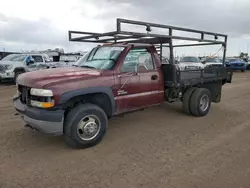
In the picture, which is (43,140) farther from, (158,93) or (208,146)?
(208,146)

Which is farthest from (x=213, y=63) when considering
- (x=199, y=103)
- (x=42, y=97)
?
(x=42, y=97)

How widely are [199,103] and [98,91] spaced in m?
3.17

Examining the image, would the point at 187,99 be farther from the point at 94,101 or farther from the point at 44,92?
the point at 44,92

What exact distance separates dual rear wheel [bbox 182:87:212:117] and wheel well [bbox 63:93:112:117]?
260cm

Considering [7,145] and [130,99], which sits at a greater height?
[130,99]

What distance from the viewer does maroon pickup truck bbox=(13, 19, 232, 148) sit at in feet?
12.8

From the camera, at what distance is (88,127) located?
167 inches

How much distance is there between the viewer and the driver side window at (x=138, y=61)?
4961 millimetres

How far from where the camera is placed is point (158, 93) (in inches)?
219

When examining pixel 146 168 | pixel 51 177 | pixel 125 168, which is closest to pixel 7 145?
pixel 51 177

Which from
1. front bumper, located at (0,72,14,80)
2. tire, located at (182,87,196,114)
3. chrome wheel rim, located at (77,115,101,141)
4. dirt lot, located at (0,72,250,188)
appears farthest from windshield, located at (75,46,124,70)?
front bumper, located at (0,72,14,80)

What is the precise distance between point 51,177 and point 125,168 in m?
1.08

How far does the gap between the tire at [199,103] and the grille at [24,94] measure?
13.5 ft

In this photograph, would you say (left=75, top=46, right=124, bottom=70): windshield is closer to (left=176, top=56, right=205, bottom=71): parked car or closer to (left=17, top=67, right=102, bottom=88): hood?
(left=17, top=67, right=102, bottom=88): hood
